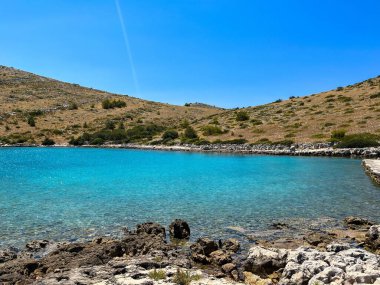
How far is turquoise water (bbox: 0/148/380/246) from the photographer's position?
17828mm

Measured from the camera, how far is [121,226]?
58.1ft

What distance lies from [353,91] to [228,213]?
304ft

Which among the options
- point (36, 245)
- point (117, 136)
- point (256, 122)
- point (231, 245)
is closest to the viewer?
point (231, 245)

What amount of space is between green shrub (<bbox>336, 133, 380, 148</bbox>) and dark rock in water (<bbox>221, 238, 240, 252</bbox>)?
48856 millimetres

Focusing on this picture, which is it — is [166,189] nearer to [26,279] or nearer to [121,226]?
[121,226]

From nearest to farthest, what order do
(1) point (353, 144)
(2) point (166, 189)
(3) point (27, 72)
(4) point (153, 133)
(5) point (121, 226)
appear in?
1. (5) point (121, 226)
2. (2) point (166, 189)
3. (1) point (353, 144)
4. (4) point (153, 133)
5. (3) point (27, 72)

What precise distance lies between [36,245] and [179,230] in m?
5.95

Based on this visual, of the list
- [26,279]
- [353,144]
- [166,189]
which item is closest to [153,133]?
[353,144]

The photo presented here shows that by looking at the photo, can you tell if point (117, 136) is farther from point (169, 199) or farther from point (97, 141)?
point (169, 199)

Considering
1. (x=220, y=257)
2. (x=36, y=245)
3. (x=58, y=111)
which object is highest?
(x=58, y=111)

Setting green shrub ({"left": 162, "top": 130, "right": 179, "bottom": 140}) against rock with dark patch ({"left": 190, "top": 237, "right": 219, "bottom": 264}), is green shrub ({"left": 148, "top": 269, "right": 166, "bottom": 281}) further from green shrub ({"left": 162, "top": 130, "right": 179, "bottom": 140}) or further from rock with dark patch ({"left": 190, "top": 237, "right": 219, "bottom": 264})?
green shrub ({"left": 162, "top": 130, "right": 179, "bottom": 140})

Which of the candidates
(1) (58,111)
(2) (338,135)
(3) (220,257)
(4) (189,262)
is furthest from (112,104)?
(4) (189,262)

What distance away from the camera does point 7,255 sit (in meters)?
13.0

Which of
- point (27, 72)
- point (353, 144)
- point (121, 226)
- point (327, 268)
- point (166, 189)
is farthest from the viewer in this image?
point (27, 72)
